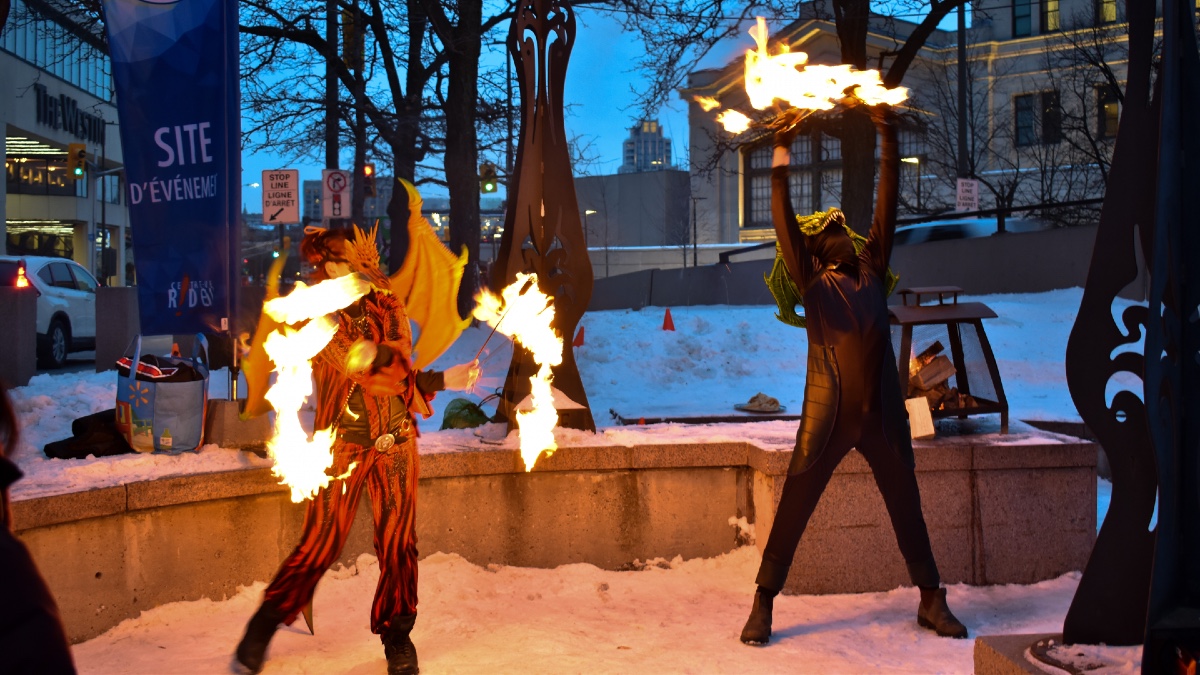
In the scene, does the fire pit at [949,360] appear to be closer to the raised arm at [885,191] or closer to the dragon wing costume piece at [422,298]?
the raised arm at [885,191]

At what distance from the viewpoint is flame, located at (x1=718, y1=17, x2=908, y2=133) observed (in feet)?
16.5

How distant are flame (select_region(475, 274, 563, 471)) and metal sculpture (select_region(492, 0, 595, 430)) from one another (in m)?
0.50

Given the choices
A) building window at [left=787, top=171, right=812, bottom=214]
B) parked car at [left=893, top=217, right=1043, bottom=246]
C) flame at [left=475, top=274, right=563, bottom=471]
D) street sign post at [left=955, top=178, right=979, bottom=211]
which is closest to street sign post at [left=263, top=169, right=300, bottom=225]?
street sign post at [left=955, top=178, right=979, bottom=211]

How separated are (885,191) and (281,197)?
1427cm

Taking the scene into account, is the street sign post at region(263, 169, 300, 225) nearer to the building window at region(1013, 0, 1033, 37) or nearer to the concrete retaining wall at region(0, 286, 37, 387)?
the concrete retaining wall at region(0, 286, 37, 387)

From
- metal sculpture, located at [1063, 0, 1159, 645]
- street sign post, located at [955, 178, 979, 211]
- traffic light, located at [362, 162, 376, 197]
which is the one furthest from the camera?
traffic light, located at [362, 162, 376, 197]

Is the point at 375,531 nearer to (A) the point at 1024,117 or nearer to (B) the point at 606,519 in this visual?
(B) the point at 606,519

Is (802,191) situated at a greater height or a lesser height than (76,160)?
lesser

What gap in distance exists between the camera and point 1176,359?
117 inches

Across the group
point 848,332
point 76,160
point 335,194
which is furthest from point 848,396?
point 76,160

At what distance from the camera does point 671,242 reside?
46.2m

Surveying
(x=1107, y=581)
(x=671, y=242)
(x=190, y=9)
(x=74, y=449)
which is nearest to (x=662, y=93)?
(x=190, y=9)

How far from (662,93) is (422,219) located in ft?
38.0

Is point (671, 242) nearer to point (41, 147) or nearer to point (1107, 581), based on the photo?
point (41, 147)
